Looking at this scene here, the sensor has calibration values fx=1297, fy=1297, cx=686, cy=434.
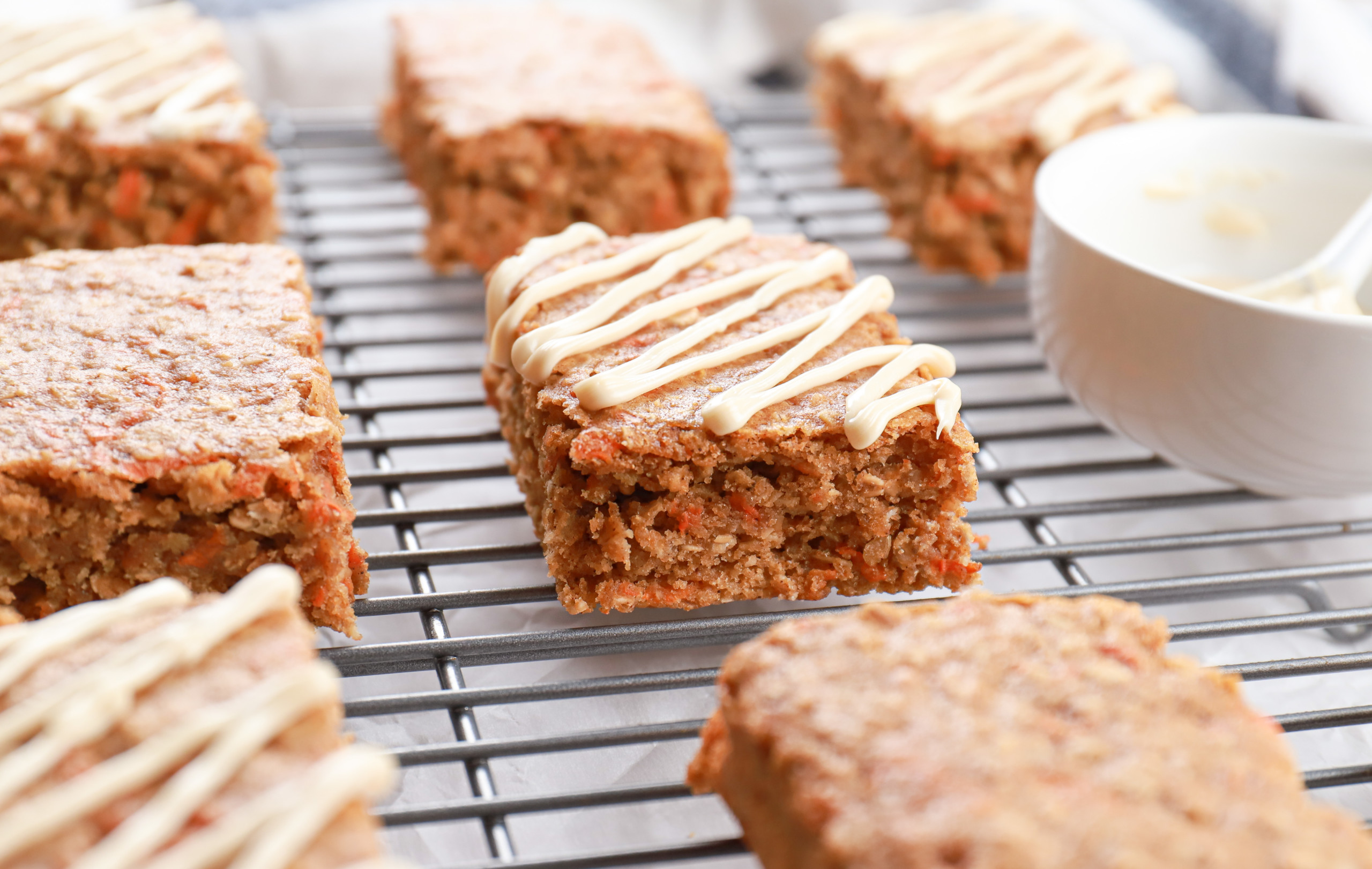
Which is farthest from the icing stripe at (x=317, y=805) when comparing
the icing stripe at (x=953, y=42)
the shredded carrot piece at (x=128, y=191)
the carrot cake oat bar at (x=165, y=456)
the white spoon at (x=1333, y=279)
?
the icing stripe at (x=953, y=42)

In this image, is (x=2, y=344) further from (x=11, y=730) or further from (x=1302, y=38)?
(x=1302, y=38)

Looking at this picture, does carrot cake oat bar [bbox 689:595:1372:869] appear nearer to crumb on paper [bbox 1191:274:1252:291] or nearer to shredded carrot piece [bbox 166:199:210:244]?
crumb on paper [bbox 1191:274:1252:291]

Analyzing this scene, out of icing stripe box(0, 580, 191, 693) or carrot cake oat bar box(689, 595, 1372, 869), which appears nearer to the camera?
carrot cake oat bar box(689, 595, 1372, 869)

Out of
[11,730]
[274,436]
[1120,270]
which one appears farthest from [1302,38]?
[11,730]

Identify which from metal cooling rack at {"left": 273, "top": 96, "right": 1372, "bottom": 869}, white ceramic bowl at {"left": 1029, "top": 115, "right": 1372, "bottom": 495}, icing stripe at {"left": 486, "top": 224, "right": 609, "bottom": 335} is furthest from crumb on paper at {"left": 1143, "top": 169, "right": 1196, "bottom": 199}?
icing stripe at {"left": 486, "top": 224, "right": 609, "bottom": 335}

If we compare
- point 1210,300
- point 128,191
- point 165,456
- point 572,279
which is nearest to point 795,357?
point 572,279

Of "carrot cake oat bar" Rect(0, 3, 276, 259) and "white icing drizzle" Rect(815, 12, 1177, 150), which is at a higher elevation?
"carrot cake oat bar" Rect(0, 3, 276, 259)
